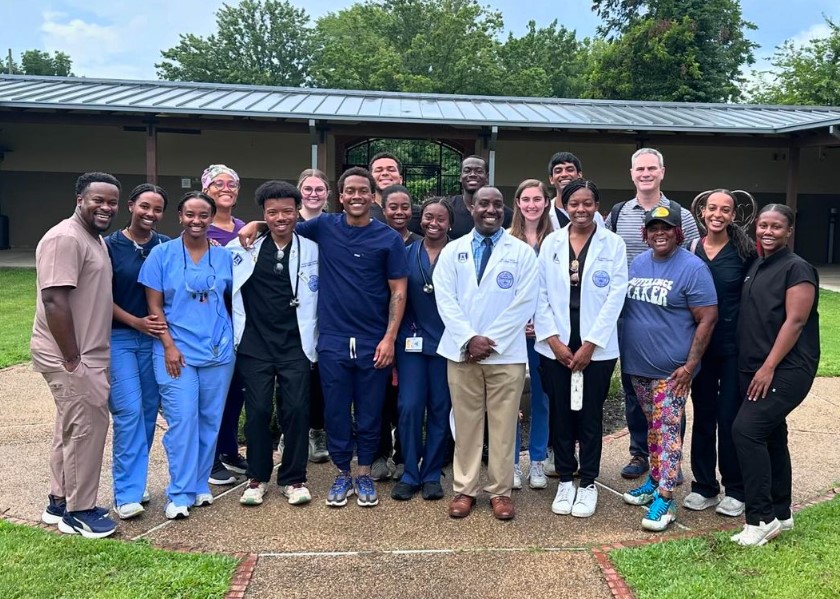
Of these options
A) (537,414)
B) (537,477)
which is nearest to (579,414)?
(537,414)

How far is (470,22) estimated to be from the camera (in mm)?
45875

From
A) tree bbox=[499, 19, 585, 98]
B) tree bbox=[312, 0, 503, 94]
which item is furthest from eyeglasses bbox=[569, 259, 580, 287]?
tree bbox=[499, 19, 585, 98]

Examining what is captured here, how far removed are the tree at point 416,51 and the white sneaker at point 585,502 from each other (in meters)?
38.2

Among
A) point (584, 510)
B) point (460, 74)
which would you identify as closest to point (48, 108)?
point (584, 510)

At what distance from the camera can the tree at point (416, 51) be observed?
4188 centimetres

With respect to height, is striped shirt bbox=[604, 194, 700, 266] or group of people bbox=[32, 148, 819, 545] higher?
striped shirt bbox=[604, 194, 700, 266]

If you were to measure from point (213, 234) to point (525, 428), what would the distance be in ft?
9.94

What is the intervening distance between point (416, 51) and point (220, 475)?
146 feet

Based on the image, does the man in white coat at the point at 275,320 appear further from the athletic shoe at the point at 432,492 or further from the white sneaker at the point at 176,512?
the athletic shoe at the point at 432,492

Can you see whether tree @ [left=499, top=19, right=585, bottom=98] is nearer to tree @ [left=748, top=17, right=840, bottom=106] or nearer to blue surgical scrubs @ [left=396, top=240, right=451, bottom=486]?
tree @ [left=748, top=17, right=840, bottom=106]

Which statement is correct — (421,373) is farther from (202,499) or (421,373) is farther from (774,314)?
(774,314)

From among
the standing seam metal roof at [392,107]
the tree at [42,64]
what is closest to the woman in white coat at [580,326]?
the standing seam metal roof at [392,107]

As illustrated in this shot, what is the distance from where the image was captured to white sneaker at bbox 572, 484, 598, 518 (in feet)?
13.0

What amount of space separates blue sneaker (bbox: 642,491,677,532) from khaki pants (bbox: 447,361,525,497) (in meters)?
0.77
